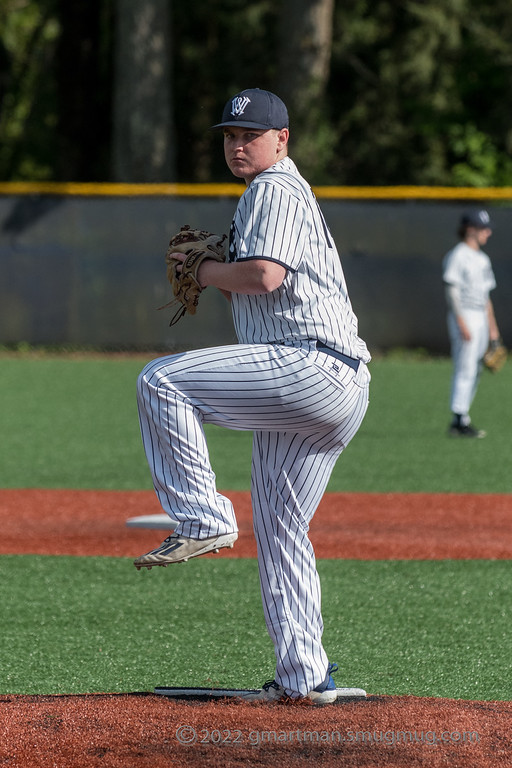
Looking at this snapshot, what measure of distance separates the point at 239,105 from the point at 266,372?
32.8 inches

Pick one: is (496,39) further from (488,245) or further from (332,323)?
(332,323)

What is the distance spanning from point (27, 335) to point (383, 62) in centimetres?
1480

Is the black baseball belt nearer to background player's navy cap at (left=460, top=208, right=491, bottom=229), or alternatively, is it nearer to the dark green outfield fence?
background player's navy cap at (left=460, top=208, right=491, bottom=229)

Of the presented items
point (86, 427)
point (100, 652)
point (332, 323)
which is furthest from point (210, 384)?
point (86, 427)

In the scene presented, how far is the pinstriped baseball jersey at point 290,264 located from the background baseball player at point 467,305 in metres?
7.32

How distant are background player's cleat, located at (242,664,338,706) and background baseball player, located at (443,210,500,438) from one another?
7341mm

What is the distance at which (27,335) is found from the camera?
1780 centimetres

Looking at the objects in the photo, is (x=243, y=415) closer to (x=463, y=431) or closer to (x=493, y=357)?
(x=463, y=431)

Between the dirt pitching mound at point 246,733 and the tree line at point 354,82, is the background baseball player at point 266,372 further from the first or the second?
the tree line at point 354,82

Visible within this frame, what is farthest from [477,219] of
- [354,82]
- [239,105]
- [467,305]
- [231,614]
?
[354,82]

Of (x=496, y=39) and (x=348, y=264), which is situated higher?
(x=496, y=39)

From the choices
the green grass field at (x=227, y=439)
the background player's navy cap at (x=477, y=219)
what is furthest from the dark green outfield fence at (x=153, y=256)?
the background player's navy cap at (x=477, y=219)

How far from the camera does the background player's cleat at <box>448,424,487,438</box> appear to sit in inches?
435

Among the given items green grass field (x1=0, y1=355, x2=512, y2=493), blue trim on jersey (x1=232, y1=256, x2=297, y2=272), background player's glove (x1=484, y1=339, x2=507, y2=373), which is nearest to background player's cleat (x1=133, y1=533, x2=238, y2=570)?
blue trim on jersey (x1=232, y1=256, x2=297, y2=272)
